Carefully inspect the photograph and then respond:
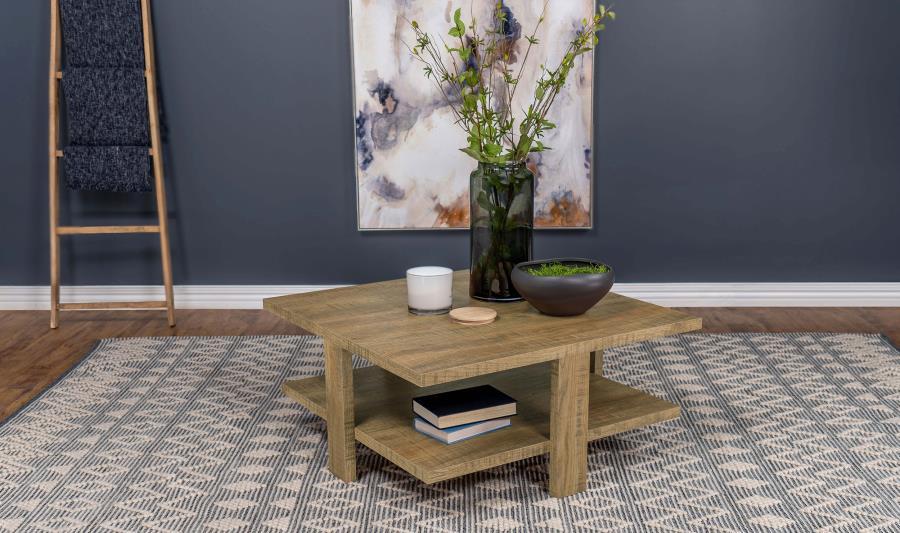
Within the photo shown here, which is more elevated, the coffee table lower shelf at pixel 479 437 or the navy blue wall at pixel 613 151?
the navy blue wall at pixel 613 151

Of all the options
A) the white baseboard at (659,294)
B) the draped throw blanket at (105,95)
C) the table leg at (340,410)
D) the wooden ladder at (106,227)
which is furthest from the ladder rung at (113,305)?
the table leg at (340,410)

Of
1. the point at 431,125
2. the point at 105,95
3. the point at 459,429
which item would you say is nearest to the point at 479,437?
the point at 459,429

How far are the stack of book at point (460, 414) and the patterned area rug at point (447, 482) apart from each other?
17 cm

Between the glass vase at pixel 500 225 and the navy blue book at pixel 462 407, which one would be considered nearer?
the navy blue book at pixel 462 407

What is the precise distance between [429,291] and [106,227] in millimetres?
2166

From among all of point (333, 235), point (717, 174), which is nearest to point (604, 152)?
point (717, 174)

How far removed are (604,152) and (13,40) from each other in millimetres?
2703

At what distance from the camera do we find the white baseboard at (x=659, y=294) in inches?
166

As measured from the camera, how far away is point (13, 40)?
13.4ft

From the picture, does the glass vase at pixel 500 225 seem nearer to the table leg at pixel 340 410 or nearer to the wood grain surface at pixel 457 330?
the wood grain surface at pixel 457 330

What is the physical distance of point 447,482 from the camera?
2359 mm

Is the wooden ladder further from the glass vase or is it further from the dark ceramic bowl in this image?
the dark ceramic bowl

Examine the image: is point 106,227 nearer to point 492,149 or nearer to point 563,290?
point 492,149

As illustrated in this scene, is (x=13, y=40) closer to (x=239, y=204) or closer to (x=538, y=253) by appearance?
(x=239, y=204)
